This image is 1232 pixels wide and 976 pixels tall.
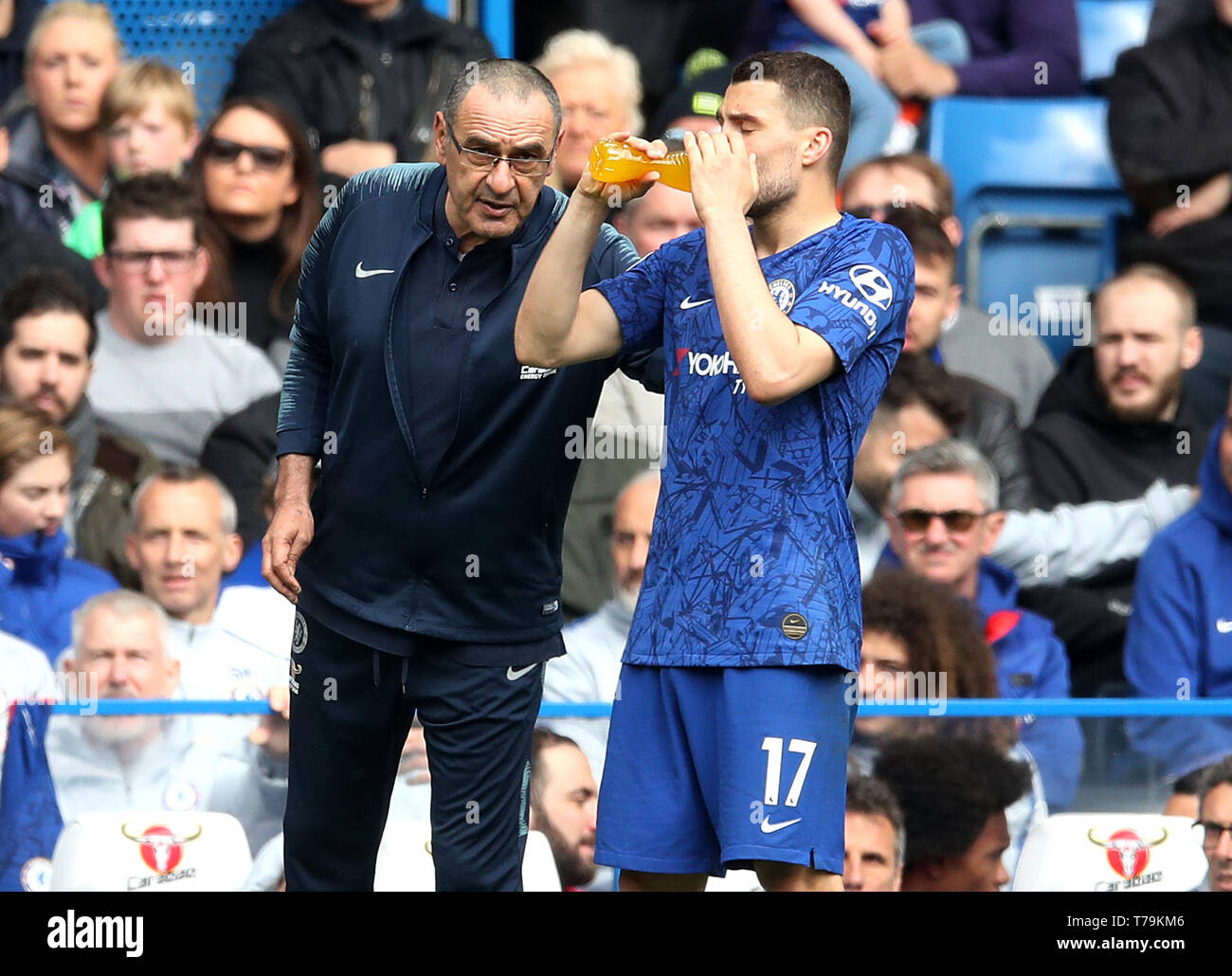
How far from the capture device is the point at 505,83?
3861 millimetres

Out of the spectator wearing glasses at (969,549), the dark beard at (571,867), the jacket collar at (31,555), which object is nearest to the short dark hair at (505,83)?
the dark beard at (571,867)

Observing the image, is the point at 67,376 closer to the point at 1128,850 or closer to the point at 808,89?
the point at 808,89

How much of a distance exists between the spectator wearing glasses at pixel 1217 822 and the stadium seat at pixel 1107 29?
4000 mm

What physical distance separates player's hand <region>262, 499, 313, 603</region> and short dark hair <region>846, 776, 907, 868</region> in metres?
1.52

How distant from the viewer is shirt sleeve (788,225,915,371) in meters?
3.44

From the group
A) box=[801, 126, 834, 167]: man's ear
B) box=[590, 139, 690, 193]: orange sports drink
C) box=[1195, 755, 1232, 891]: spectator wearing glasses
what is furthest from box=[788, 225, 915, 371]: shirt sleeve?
box=[1195, 755, 1232, 891]: spectator wearing glasses

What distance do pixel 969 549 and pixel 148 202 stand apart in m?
2.79

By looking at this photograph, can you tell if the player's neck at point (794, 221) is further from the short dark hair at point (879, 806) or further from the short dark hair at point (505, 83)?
the short dark hair at point (879, 806)

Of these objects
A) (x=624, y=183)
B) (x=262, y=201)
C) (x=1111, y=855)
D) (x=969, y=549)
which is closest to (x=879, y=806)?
(x=1111, y=855)

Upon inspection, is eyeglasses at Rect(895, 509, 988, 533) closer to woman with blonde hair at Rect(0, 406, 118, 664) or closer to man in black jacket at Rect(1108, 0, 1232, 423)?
man in black jacket at Rect(1108, 0, 1232, 423)

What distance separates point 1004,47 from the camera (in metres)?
7.77

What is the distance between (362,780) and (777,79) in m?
1.63

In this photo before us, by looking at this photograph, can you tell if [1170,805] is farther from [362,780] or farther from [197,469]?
[197,469]

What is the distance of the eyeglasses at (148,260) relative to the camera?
6363 millimetres
